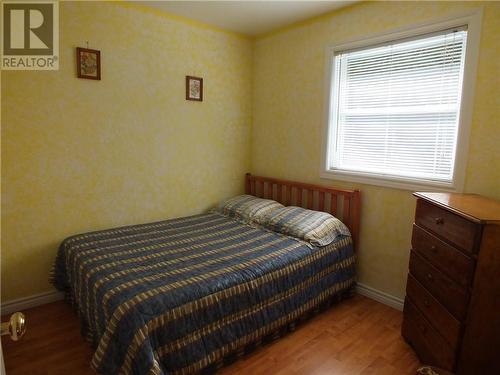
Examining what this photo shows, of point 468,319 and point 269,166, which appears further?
point 269,166

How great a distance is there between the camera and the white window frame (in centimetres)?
203

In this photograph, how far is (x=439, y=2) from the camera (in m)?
2.16

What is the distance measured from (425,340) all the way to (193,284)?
1361mm

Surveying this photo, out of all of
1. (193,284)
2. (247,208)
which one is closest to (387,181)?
(247,208)

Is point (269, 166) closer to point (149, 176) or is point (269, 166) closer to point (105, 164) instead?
A: point (149, 176)

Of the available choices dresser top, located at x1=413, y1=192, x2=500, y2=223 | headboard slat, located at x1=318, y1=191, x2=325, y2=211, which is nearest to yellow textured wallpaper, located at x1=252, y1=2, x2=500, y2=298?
headboard slat, located at x1=318, y1=191, x2=325, y2=211

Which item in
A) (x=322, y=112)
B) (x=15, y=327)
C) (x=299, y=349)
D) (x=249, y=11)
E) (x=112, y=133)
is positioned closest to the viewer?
(x=15, y=327)

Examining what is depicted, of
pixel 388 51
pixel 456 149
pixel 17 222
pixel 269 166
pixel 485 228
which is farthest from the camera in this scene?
pixel 269 166

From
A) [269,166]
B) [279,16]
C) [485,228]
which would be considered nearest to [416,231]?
[485,228]

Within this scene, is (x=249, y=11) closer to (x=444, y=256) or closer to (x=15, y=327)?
(x=444, y=256)

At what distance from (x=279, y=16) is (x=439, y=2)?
4.16 feet

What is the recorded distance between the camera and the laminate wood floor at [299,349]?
1.86 meters

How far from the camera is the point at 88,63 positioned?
2.45 m

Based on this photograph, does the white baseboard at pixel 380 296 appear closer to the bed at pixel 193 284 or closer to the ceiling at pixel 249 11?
the bed at pixel 193 284
